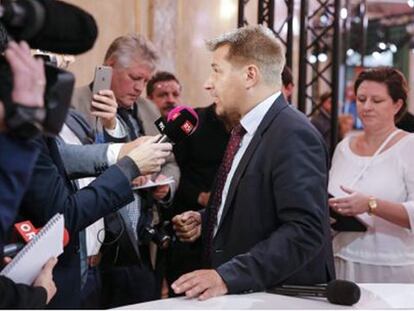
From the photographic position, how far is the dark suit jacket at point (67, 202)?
1730 millimetres

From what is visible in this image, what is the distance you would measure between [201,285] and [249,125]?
58 centimetres

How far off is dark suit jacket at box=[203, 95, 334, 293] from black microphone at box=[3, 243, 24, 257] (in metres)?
0.54

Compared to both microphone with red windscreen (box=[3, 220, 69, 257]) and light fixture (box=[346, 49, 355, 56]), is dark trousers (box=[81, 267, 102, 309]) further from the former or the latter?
light fixture (box=[346, 49, 355, 56])

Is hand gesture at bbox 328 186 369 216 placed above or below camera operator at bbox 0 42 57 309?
below

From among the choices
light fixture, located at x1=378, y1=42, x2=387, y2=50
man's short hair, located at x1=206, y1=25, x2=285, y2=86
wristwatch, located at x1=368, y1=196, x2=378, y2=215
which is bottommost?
light fixture, located at x1=378, y1=42, x2=387, y2=50

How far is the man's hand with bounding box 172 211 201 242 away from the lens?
7.62 ft

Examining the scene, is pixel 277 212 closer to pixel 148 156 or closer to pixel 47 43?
pixel 148 156

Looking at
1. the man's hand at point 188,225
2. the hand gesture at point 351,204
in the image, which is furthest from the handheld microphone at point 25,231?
the hand gesture at point 351,204

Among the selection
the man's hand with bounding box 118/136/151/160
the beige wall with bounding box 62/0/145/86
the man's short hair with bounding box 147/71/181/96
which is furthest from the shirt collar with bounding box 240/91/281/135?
the beige wall with bounding box 62/0/145/86

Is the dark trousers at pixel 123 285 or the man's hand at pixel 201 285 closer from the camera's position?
the man's hand at pixel 201 285

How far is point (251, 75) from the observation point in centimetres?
212

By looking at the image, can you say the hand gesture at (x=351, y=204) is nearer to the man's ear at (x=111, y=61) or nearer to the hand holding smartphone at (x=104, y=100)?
the hand holding smartphone at (x=104, y=100)

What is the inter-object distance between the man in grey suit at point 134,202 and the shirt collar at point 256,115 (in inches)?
26.7

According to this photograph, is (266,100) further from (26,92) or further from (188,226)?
(26,92)
